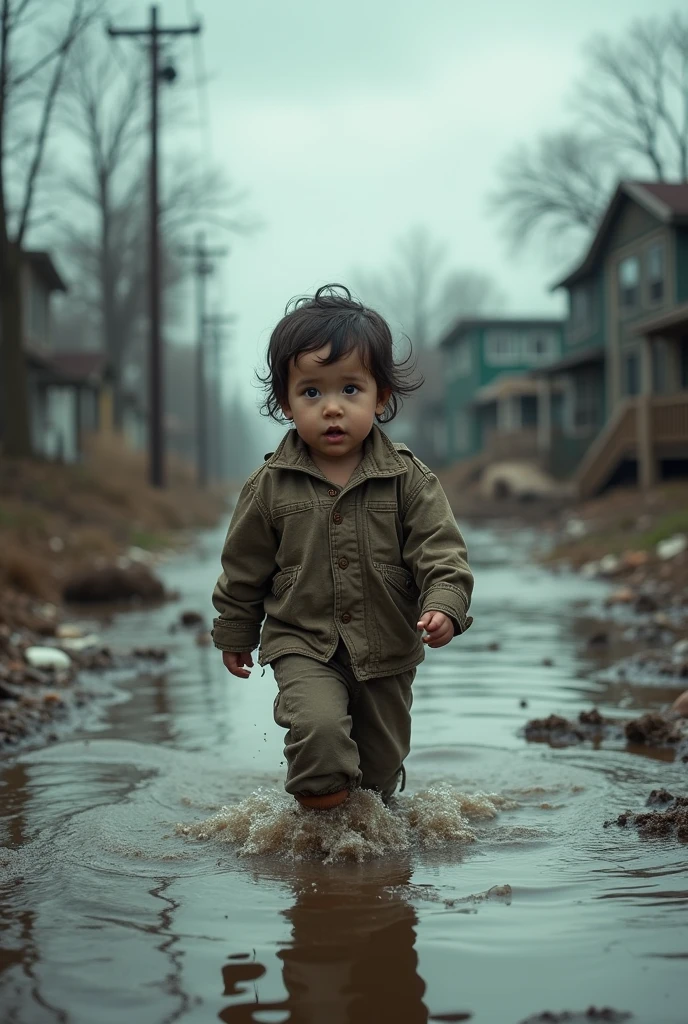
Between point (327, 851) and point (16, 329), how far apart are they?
866 inches

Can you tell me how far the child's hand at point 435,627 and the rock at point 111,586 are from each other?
28.9 feet

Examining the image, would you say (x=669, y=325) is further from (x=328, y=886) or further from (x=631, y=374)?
(x=328, y=886)

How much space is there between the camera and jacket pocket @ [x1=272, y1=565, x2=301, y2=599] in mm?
4008

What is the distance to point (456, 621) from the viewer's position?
3.72 m

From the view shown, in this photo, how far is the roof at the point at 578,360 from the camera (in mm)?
35022

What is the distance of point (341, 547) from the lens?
396 cm

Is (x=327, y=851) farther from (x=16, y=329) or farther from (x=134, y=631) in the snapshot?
(x=16, y=329)

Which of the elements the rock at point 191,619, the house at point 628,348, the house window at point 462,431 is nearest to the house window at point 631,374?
the house at point 628,348

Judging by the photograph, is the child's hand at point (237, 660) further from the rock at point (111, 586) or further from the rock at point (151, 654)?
the rock at point (111, 586)

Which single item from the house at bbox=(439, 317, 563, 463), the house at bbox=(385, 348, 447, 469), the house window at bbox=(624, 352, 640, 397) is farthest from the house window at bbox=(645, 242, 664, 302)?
the house at bbox=(385, 348, 447, 469)

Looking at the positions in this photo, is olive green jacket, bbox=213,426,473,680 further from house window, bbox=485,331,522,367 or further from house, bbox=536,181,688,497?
house window, bbox=485,331,522,367

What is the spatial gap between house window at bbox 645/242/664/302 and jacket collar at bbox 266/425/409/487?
27.5m

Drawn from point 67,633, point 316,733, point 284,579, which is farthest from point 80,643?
point 316,733

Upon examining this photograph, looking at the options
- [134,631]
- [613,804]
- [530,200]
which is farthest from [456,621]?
[530,200]
